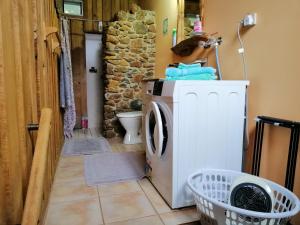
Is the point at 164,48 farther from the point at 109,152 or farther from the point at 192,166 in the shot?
the point at 192,166

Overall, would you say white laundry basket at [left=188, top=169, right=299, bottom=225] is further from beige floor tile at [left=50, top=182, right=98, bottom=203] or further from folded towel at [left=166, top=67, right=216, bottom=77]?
beige floor tile at [left=50, top=182, right=98, bottom=203]

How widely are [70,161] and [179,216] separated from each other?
1.59 m

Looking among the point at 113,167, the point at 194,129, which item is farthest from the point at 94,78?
the point at 194,129

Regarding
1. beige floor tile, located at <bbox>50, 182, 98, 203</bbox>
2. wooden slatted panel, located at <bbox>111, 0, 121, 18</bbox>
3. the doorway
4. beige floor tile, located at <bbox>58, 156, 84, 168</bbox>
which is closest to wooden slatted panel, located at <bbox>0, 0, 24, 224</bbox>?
beige floor tile, located at <bbox>50, 182, 98, 203</bbox>

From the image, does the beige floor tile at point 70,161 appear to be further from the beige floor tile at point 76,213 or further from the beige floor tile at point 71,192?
the beige floor tile at point 76,213

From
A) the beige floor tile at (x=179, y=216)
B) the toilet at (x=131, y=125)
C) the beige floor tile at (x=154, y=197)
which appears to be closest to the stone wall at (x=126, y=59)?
the toilet at (x=131, y=125)

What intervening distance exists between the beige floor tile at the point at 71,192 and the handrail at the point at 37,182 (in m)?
1.15

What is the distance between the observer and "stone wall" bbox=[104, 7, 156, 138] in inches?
139

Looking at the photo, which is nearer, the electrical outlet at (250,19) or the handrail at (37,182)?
the handrail at (37,182)

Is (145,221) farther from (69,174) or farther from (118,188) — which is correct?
(69,174)

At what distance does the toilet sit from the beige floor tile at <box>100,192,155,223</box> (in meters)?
1.57

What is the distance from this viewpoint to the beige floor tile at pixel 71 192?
1.79 meters

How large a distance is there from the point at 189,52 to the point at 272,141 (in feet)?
4.70

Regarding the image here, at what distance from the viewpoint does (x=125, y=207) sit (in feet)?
5.45
